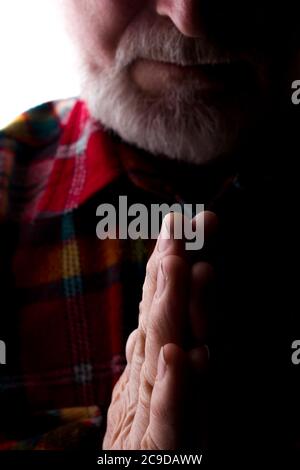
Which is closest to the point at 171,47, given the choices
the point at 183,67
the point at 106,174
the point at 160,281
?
the point at 183,67

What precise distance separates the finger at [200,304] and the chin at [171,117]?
286mm

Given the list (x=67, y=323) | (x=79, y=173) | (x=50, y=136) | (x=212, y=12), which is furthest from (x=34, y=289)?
(x=212, y=12)

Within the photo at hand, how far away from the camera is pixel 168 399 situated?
0.93 ft

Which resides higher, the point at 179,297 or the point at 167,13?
the point at 167,13

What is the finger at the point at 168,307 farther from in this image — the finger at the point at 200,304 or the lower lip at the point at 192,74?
the lower lip at the point at 192,74

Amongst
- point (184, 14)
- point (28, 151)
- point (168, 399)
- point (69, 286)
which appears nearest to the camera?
point (168, 399)

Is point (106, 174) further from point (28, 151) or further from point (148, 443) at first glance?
point (148, 443)

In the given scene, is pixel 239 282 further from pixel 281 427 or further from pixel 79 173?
pixel 79 173

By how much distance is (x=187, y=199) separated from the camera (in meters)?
0.62

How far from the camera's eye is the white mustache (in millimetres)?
492

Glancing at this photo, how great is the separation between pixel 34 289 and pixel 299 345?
0.35 metres

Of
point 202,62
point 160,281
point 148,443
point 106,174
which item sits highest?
point 202,62

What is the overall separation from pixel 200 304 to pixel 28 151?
1.71 feet

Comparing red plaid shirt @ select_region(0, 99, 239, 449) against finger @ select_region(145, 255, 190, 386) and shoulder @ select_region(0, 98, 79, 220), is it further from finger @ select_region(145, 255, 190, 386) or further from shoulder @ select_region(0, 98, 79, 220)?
finger @ select_region(145, 255, 190, 386)
